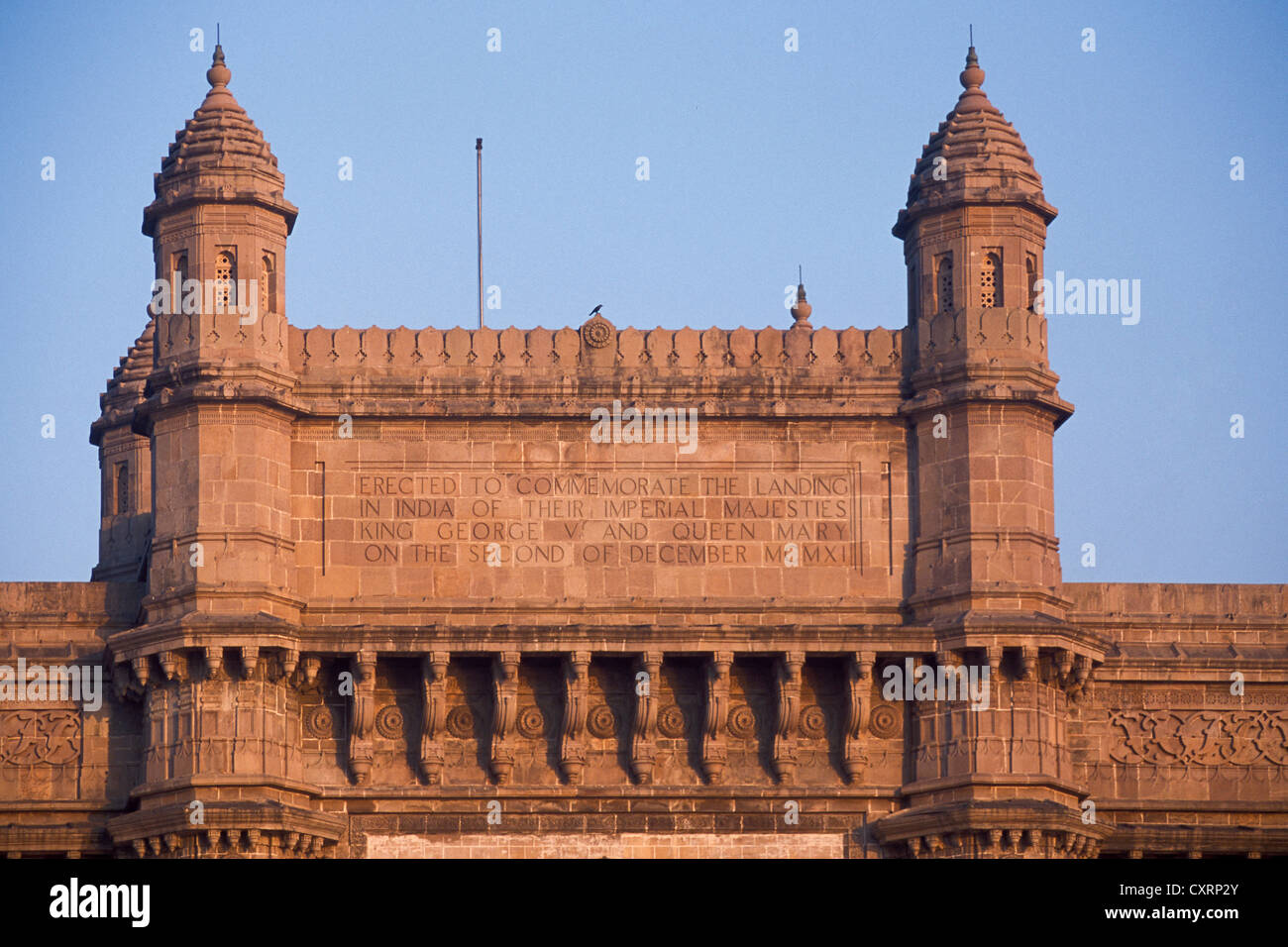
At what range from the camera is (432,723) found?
5112cm

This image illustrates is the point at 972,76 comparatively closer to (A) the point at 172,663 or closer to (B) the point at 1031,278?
(B) the point at 1031,278

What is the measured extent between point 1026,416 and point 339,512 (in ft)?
34.7

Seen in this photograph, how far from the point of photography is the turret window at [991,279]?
52.7m

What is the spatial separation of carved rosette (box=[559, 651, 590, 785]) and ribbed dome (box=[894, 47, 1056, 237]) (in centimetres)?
888

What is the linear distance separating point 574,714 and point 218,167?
1010 cm

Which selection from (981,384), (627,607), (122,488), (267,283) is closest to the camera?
(627,607)

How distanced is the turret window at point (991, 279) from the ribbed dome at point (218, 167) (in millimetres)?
10718

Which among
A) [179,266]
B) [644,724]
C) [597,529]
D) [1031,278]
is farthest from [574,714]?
[1031,278]

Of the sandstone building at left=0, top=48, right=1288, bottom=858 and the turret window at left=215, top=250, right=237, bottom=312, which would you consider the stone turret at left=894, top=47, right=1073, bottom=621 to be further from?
the turret window at left=215, top=250, right=237, bottom=312

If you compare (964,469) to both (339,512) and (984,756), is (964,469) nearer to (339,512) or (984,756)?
(984,756)

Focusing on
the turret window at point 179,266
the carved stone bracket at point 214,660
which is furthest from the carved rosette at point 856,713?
the turret window at point 179,266
